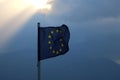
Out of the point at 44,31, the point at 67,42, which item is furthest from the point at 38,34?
the point at 67,42

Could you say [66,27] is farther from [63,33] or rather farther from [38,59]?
[38,59]

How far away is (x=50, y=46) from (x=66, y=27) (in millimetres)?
2371

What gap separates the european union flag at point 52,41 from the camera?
121ft

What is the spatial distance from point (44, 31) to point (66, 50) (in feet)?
8.02

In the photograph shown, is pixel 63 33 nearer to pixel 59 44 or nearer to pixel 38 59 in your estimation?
pixel 59 44

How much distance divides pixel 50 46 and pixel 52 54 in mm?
684

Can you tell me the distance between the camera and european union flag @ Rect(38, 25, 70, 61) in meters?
36.9

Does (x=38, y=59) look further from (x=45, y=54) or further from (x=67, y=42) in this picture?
(x=67, y=42)

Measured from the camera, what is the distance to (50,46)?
3731 centimetres

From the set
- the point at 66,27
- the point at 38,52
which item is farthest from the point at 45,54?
the point at 66,27

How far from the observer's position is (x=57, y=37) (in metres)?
37.8

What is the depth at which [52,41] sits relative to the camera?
37.5 meters

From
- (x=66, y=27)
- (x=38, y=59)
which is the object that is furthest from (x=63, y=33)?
(x=38, y=59)

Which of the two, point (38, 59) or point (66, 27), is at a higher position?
point (66, 27)
